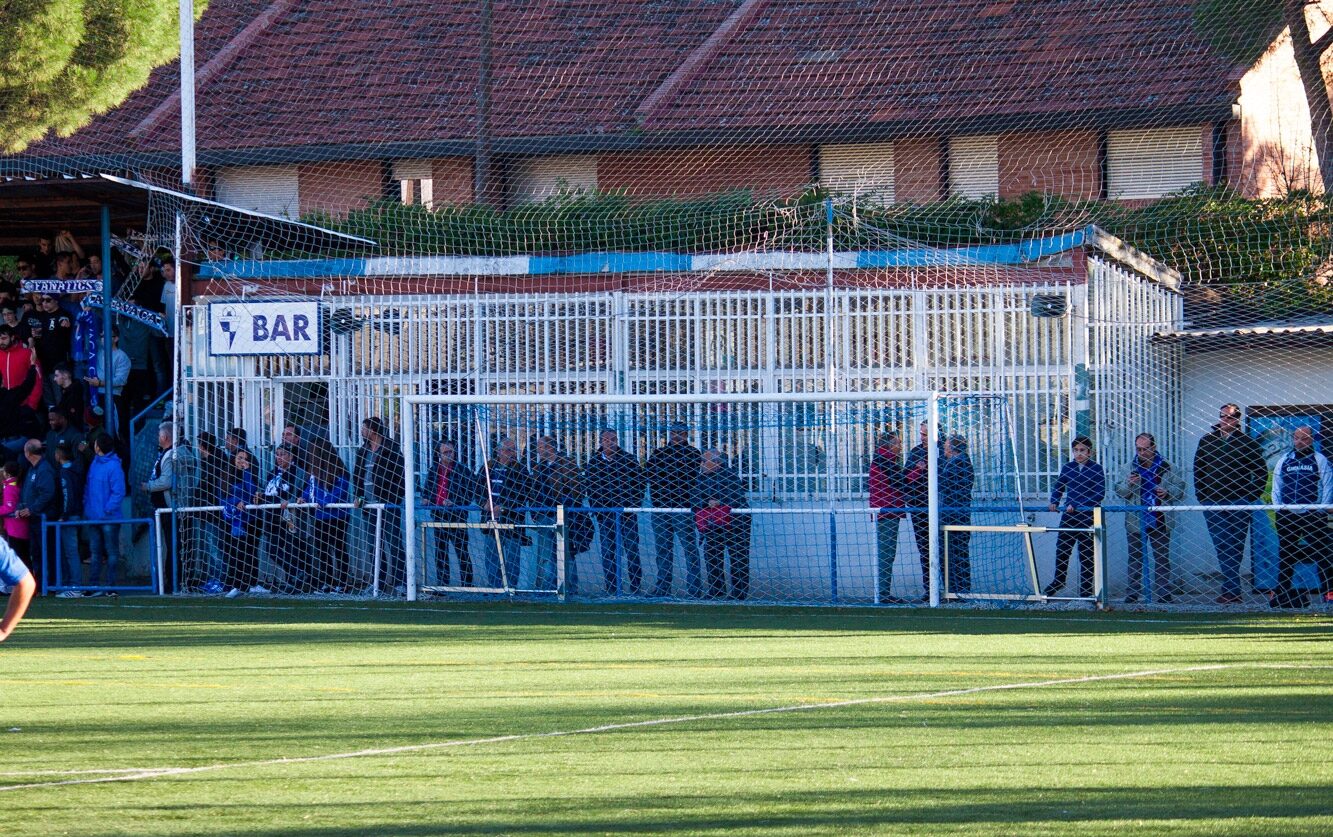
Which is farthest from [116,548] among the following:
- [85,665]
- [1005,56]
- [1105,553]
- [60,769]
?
[1005,56]

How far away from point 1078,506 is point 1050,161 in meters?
11.1

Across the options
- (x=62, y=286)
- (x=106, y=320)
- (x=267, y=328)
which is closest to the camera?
(x=267, y=328)

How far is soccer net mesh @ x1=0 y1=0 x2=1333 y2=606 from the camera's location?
1650 cm

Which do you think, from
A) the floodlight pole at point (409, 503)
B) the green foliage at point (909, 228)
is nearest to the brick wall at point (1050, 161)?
the green foliage at point (909, 228)

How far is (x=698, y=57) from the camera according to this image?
2842 centimetres

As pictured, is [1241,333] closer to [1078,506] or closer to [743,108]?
[1078,506]

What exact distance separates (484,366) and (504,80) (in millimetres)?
9725

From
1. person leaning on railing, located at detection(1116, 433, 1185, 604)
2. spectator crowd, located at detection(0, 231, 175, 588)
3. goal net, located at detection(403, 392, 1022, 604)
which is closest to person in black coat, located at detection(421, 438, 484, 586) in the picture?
goal net, located at detection(403, 392, 1022, 604)

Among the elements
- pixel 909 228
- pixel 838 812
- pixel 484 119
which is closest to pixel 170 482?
pixel 909 228

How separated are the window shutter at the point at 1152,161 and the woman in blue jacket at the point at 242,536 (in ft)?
41.2

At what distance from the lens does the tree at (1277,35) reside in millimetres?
22406

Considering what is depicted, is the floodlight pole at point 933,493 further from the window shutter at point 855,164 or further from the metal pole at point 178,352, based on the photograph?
the window shutter at point 855,164

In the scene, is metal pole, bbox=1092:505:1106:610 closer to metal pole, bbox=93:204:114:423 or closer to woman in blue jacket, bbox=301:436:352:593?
woman in blue jacket, bbox=301:436:352:593

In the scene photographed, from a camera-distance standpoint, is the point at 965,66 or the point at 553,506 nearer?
the point at 553,506
